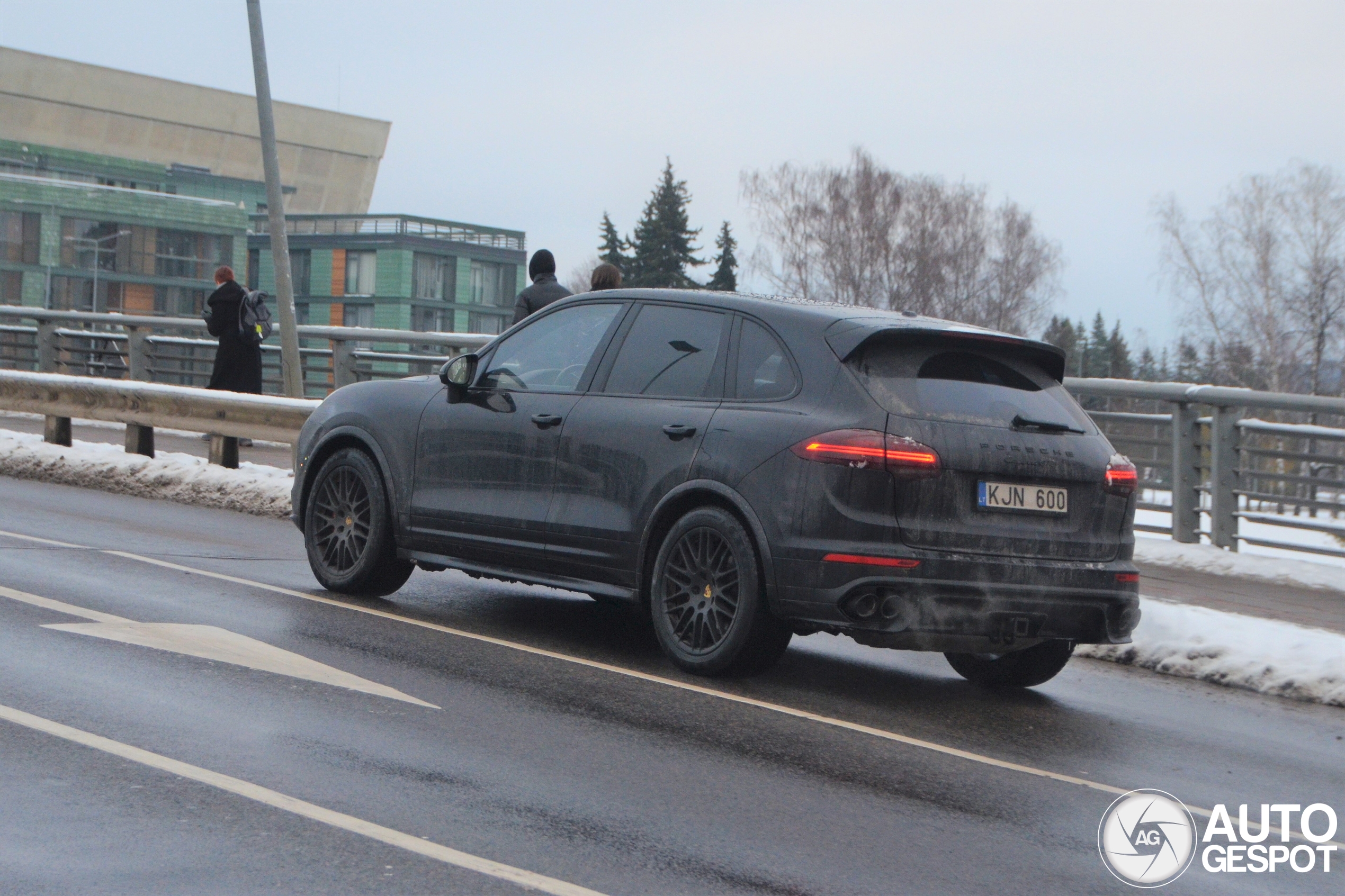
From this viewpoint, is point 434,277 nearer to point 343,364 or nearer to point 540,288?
point 343,364

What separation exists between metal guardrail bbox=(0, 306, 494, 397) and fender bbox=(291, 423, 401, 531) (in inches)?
281

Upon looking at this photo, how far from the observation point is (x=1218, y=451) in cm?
1232

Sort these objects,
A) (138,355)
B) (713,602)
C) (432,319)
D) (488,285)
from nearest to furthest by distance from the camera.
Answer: (713,602), (138,355), (432,319), (488,285)

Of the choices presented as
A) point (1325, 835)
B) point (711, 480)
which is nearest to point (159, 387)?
point (711, 480)

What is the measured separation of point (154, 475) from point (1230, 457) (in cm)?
897

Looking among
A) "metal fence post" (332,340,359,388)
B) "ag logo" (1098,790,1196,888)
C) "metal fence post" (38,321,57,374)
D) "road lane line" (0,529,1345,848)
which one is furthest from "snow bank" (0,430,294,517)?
"ag logo" (1098,790,1196,888)

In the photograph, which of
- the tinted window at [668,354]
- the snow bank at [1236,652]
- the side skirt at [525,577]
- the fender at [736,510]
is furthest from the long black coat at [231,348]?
the fender at [736,510]

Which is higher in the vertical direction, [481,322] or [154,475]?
[481,322]

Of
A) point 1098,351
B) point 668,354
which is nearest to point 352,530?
point 668,354

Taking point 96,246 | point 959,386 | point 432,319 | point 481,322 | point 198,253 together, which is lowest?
point 959,386

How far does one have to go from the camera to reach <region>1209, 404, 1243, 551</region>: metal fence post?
12.3 metres

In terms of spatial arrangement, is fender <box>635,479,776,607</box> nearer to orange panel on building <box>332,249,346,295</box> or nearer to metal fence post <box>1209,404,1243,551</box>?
metal fence post <box>1209,404,1243,551</box>

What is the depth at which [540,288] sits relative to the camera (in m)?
13.2

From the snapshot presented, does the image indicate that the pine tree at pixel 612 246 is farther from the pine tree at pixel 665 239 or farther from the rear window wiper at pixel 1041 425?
the rear window wiper at pixel 1041 425
